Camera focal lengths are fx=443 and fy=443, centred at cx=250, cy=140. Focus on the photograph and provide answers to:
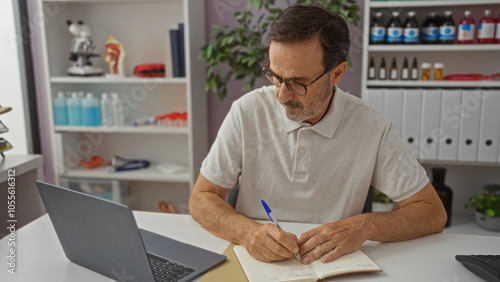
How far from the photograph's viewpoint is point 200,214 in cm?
129

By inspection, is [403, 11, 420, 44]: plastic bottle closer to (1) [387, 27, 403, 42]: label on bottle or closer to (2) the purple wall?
(1) [387, 27, 403, 42]: label on bottle

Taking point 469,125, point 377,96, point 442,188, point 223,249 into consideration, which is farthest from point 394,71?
point 223,249

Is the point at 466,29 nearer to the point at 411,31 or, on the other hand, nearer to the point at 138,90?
→ the point at 411,31

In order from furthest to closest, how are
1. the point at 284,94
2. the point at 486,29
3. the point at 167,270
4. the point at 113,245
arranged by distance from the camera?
the point at 486,29 < the point at 284,94 < the point at 167,270 < the point at 113,245

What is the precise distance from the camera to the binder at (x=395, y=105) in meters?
2.34

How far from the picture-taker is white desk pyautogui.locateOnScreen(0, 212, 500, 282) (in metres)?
1.00

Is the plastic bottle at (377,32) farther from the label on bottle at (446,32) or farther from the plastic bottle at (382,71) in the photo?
the label on bottle at (446,32)

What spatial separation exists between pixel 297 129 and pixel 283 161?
4.4 inches

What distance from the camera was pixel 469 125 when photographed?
2305 mm

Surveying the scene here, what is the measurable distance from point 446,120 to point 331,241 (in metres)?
1.54

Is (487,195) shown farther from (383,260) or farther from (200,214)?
(200,214)

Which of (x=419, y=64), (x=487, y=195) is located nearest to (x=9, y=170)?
(x=419, y=64)

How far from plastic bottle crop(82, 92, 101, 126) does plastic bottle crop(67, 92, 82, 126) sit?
0.04m

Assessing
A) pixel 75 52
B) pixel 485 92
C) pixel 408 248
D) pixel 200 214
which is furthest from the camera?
pixel 75 52
